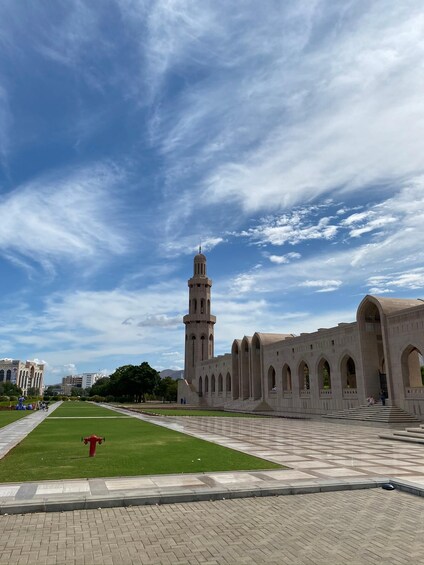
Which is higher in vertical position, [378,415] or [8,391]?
[8,391]

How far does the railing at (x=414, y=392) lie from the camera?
24.0m

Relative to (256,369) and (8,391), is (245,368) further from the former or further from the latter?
(8,391)

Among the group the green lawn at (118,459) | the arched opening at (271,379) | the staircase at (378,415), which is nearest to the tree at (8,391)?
the arched opening at (271,379)

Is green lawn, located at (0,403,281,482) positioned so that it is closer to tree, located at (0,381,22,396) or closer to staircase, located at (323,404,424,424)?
staircase, located at (323,404,424,424)

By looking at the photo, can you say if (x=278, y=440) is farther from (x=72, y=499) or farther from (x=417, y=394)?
(x=417, y=394)

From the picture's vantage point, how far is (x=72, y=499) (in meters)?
6.50

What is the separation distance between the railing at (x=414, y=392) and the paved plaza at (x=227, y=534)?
19.1m

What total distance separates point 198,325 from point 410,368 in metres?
49.5

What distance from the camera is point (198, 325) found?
73.2 m

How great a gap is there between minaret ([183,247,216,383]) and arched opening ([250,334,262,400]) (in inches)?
1035

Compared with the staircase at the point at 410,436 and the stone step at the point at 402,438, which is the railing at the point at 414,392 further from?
the stone step at the point at 402,438

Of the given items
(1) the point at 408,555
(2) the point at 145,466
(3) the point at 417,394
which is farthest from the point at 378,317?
(1) the point at 408,555

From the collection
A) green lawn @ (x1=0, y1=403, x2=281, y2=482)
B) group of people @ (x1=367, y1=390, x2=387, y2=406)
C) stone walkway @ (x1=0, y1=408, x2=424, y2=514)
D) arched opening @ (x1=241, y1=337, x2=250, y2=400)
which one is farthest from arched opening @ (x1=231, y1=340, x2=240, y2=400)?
stone walkway @ (x1=0, y1=408, x2=424, y2=514)

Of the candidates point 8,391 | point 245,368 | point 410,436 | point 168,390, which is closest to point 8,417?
point 410,436
